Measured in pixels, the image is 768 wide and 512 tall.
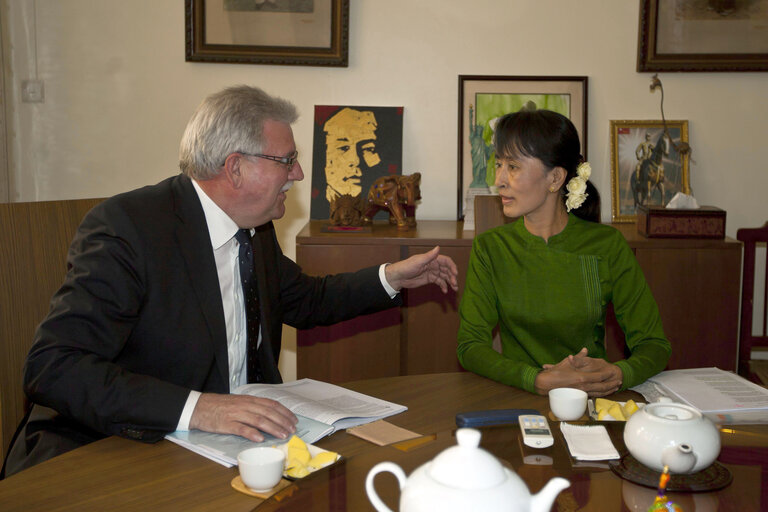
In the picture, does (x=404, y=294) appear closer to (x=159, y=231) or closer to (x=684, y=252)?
(x=684, y=252)

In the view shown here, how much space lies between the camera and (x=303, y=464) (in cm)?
129

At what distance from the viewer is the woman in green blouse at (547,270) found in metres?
2.14

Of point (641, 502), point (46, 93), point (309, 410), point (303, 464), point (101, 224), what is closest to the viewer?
point (641, 502)

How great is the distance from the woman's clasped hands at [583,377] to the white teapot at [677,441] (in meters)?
0.51

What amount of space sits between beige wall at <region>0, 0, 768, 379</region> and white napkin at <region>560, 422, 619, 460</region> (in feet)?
7.61

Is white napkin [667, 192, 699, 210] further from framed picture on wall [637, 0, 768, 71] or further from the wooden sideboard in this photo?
framed picture on wall [637, 0, 768, 71]

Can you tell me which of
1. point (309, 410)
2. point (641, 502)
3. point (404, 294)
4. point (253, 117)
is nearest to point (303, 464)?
point (309, 410)

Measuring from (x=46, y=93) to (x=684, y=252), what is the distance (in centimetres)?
311

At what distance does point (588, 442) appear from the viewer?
4.56 ft

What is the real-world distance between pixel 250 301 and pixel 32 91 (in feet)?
7.68

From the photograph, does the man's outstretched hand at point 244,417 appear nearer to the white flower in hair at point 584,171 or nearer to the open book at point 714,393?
the open book at point 714,393

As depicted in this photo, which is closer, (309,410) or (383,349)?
(309,410)

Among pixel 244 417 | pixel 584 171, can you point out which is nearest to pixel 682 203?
pixel 584 171

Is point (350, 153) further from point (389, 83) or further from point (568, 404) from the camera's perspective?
point (568, 404)
